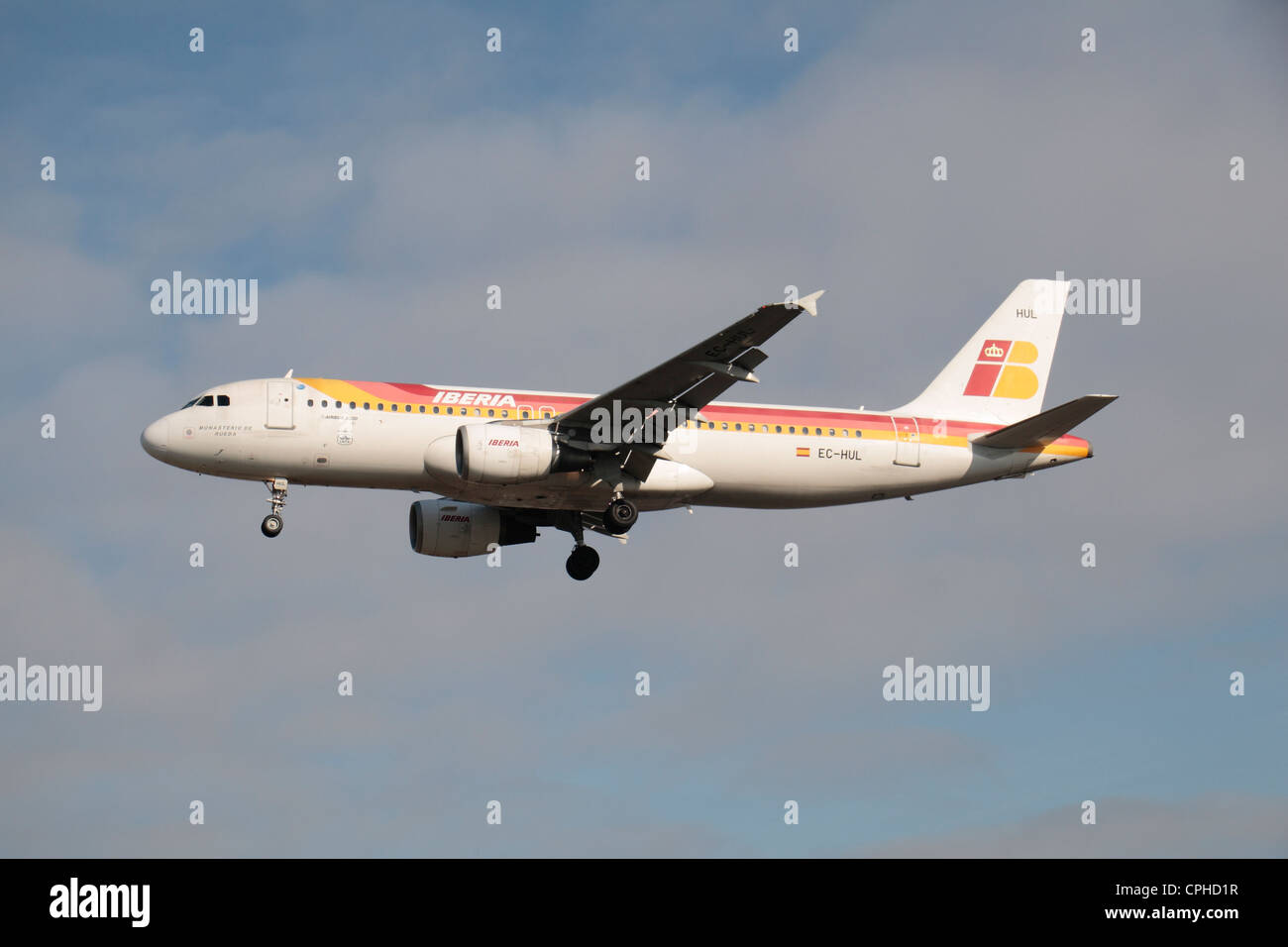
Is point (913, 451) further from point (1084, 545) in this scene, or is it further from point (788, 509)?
point (1084, 545)

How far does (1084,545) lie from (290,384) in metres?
24.5

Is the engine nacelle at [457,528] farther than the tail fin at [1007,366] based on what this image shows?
No

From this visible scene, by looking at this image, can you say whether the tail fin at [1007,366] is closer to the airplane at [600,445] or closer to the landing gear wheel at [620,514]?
the airplane at [600,445]

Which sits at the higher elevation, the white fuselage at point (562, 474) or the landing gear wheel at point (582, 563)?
the white fuselage at point (562, 474)

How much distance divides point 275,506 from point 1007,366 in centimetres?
2191

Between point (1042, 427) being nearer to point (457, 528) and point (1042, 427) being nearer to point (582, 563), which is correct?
point (582, 563)

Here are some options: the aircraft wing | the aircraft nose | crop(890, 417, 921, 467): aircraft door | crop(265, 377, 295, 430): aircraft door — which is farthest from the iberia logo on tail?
the aircraft nose

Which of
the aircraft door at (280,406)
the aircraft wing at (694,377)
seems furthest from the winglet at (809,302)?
the aircraft door at (280,406)

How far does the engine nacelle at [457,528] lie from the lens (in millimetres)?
45531

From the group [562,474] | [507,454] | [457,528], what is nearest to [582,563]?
[457,528]

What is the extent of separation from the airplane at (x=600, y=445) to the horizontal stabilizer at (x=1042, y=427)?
54 mm

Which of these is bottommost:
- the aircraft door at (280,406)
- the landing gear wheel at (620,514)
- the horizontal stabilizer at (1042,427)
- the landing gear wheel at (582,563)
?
the landing gear wheel at (582,563)
